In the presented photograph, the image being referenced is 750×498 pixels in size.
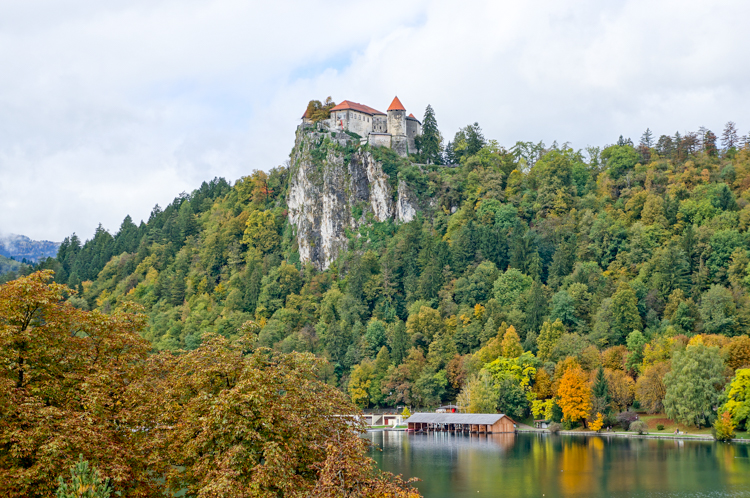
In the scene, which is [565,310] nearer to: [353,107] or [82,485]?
[353,107]

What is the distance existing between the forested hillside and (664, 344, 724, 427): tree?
0.62 ft

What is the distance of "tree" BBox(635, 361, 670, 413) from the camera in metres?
71.3

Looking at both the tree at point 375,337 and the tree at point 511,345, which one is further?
the tree at point 375,337

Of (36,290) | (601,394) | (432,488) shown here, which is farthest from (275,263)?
(36,290)

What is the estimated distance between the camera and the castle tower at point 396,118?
131000mm

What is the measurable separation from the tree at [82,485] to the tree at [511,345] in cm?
7333

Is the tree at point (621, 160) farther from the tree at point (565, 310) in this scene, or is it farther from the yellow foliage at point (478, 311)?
the yellow foliage at point (478, 311)

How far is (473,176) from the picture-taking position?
124 meters

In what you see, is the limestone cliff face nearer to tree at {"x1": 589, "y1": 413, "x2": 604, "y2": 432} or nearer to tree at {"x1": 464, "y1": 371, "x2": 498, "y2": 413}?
tree at {"x1": 464, "y1": 371, "x2": 498, "y2": 413}

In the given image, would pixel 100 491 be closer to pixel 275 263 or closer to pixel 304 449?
pixel 304 449

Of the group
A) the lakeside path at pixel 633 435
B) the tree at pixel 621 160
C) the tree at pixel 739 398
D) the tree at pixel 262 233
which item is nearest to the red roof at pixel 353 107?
the tree at pixel 262 233

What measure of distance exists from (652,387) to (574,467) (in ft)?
80.6

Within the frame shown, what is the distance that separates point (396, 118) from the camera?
5182 inches

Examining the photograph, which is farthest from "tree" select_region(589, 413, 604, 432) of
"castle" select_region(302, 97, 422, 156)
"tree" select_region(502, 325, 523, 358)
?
"castle" select_region(302, 97, 422, 156)
